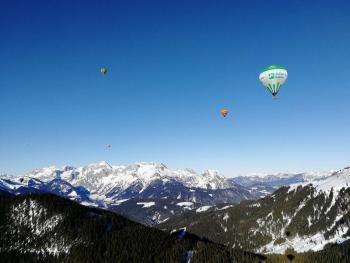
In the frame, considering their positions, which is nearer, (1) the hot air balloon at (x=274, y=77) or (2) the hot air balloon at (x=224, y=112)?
(1) the hot air balloon at (x=274, y=77)

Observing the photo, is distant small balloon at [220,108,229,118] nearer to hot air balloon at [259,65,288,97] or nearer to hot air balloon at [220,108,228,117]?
A: hot air balloon at [220,108,228,117]

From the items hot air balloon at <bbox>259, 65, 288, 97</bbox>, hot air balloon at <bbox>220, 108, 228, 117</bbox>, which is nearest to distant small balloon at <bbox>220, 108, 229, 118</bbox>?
hot air balloon at <bbox>220, 108, 228, 117</bbox>

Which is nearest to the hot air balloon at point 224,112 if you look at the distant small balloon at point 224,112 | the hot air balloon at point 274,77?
the distant small balloon at point 224,112

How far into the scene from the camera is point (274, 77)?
15662 centimetres

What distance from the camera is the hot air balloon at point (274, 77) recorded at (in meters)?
156

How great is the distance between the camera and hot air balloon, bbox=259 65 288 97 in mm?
156125

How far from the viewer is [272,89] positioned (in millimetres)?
157625

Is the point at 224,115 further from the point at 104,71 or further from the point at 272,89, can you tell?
the point at 104,71

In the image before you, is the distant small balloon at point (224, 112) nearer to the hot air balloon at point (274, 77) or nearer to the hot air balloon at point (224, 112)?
the hot air balloon at point (224, 112)

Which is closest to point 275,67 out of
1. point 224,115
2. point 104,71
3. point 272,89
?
point 272,89

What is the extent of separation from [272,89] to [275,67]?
337 inches

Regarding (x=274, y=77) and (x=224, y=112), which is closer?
(x=274, y=77)

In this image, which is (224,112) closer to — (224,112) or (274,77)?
(224,112)

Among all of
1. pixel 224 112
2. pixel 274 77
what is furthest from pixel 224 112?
pixel 274 77
